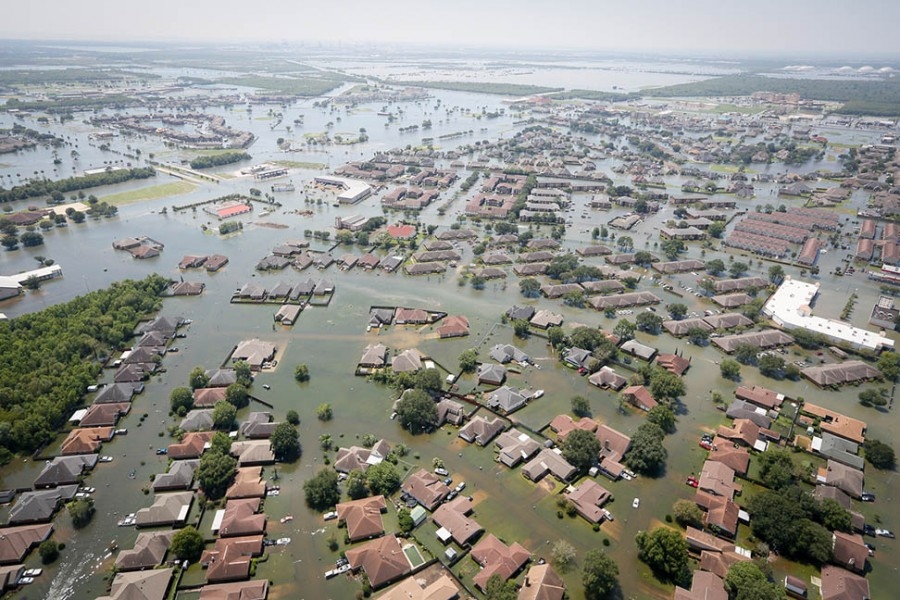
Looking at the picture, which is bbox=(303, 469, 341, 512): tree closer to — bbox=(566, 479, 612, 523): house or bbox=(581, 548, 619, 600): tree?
bbox=(566, 479, 612, 523): house

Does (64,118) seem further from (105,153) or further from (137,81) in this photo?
(137,81)

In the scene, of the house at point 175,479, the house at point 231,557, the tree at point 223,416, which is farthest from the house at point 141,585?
the tree at point 223,416

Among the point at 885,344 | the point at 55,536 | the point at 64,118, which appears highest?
the point at 64,118

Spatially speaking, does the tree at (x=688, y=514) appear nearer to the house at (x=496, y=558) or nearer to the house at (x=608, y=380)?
the house at (x=496, y=558)

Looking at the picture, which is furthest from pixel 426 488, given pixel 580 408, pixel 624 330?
pixel 624 330

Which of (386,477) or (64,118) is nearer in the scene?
(386,477)

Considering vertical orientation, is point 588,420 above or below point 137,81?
below

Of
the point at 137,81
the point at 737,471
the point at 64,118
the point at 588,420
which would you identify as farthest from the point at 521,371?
the point at 137,81
